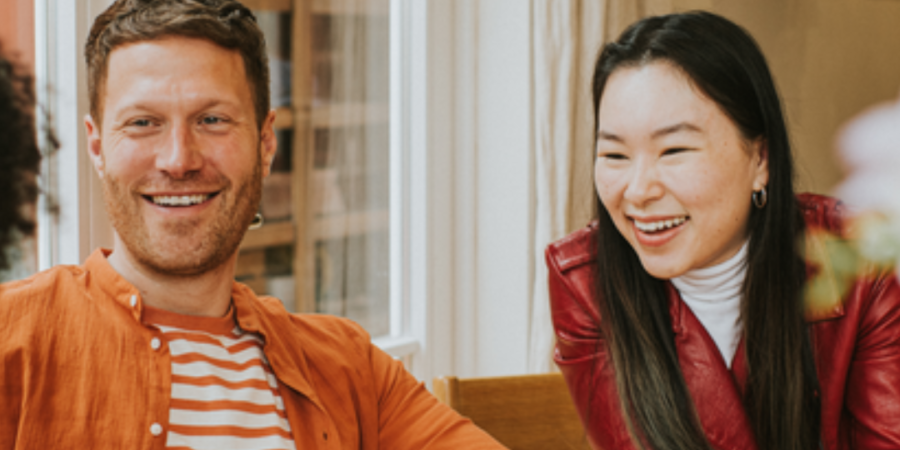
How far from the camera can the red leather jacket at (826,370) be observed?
1023 mm

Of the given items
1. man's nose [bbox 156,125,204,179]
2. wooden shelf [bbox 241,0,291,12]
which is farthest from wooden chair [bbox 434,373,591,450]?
wooden shelf [bbox 241,0,291,12]

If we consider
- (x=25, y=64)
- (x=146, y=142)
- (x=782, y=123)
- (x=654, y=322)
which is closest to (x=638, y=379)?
(x=654, y=322)

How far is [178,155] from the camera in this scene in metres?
0.95

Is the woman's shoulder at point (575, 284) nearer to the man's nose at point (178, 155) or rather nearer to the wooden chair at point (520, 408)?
the wooden chair at point (520, 408)

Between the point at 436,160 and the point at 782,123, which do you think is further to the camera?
the point at 436,160

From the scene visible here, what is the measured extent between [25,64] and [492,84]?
1.38 m

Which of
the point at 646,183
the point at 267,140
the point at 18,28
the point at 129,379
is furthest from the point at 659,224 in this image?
the point at 18,28

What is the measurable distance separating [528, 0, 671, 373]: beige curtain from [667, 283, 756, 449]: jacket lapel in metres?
0.95

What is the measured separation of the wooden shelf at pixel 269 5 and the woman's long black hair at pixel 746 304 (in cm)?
100

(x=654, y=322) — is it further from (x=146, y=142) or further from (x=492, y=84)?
(x=492, y=84)

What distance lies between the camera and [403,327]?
2307 millimetres

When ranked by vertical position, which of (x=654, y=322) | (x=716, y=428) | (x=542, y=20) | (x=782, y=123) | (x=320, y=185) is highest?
(x=542, y=20)

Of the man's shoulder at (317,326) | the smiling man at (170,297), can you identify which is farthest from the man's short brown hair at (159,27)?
the man's shoulder at (317,326)

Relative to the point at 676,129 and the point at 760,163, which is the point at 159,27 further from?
the point at 760,163
